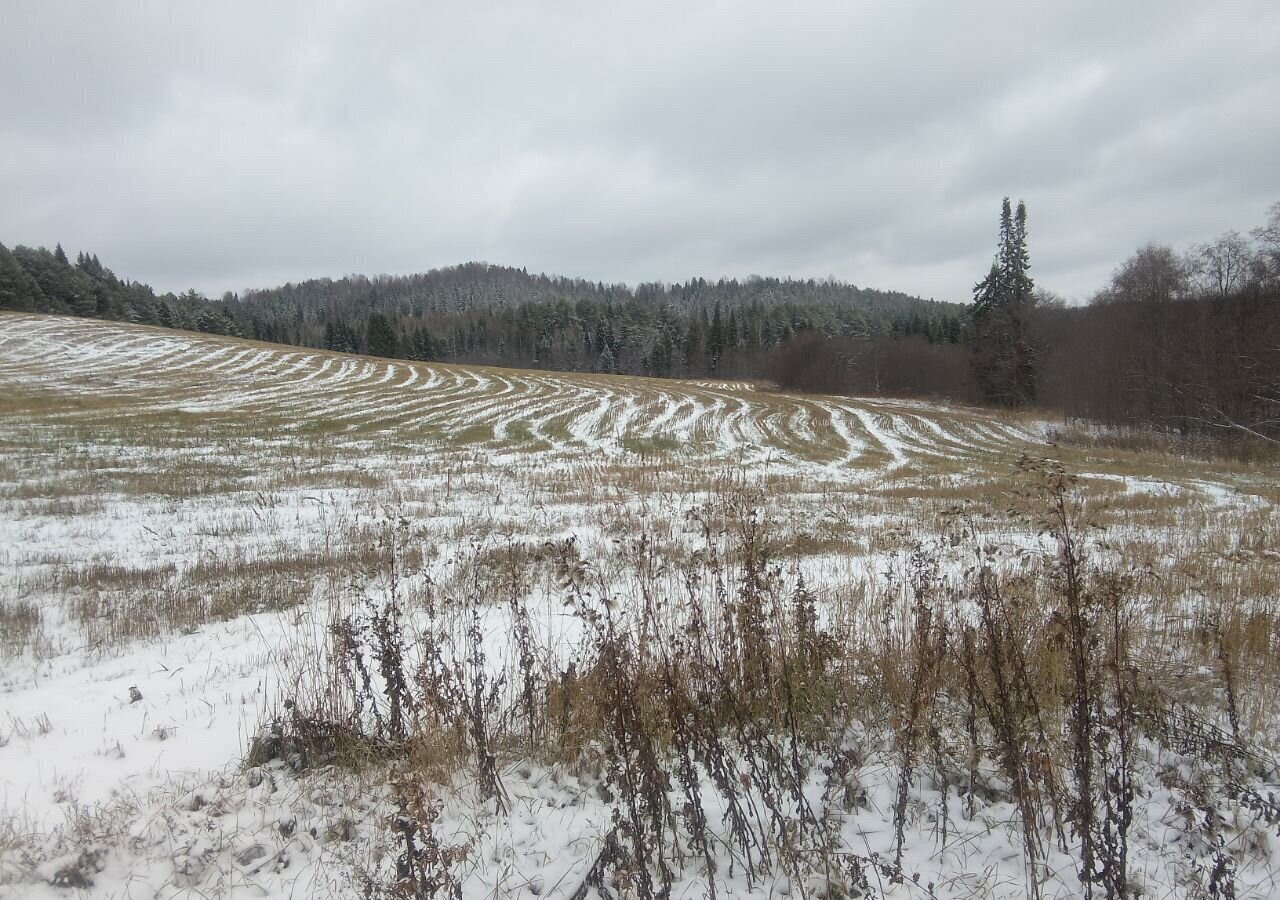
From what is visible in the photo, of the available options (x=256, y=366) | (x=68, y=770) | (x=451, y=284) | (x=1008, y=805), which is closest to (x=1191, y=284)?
(x=1008, y=805)

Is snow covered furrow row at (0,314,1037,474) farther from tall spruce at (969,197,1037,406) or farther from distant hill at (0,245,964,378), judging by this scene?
distant hill at (0,245,964,378)

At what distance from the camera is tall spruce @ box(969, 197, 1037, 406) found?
5044 cm

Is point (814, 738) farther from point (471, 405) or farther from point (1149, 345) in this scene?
point (1149, 345)

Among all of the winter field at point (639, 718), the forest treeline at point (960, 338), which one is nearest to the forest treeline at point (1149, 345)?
A: the forest treeline at point (960, 338)

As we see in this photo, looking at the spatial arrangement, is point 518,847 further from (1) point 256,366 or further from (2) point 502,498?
(1) point 256,366

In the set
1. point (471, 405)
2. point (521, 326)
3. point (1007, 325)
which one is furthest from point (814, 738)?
point (521, 326)

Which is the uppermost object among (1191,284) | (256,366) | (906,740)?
(1191,284)

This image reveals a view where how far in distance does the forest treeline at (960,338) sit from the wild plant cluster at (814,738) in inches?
1270

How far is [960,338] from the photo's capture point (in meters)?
67.1

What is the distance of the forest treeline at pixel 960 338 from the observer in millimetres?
30200

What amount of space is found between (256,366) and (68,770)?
157 feet

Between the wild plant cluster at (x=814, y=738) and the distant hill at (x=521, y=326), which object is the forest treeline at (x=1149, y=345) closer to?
the distant hill at (x=521, y=326)

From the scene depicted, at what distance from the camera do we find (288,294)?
179875 millimetres

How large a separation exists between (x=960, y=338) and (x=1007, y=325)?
16.5 metres
